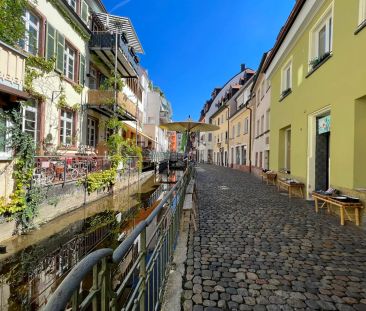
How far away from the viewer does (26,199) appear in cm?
689

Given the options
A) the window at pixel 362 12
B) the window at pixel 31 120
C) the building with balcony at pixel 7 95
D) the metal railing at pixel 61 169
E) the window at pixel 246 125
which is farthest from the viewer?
the window at pixel 246 125

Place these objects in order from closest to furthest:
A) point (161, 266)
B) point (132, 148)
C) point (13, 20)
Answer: point (161, 266) < point (13, 20) < point (132, 148)

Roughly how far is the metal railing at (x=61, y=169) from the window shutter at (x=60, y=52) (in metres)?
4.09

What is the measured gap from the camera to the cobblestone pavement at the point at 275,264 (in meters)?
2.82

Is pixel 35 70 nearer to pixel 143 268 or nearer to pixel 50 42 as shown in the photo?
pixel 50 42

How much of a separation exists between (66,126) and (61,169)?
3.91 m

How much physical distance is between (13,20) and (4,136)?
3.64 meters

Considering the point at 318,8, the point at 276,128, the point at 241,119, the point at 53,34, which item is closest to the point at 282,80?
the point at 276,128

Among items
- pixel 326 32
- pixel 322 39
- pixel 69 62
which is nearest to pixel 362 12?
pixel 326 32

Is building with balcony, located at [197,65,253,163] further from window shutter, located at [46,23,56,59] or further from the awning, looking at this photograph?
Answer: the awning

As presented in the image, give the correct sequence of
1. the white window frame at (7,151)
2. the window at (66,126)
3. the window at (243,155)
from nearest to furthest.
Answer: the white window frame at (7,151) → the window at (66,126) → the window at (243,155)

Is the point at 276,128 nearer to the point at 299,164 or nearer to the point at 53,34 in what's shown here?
the point at 299,164

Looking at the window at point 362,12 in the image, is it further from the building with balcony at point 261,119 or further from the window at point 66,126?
the window at point 66,126

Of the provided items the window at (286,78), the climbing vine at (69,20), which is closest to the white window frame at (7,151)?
the climbing vine at (69,20)
